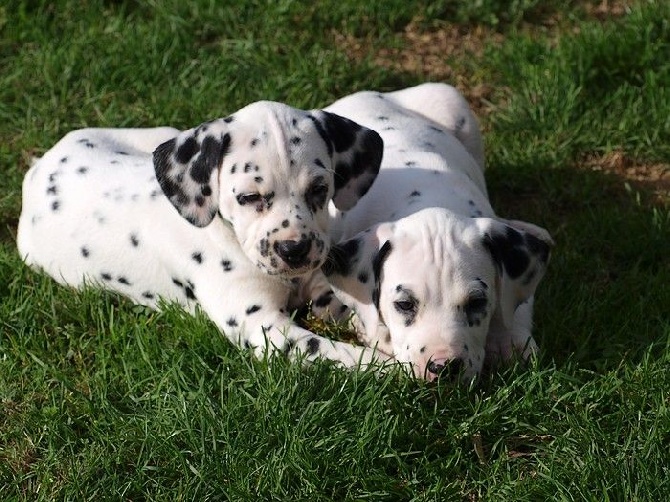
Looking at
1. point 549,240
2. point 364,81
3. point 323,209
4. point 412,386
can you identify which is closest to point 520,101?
point 364,81

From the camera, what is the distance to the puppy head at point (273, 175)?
6.46 metres

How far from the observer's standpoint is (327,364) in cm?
639

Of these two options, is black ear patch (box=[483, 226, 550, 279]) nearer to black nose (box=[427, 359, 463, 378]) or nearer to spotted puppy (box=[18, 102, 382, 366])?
black nose (box=[427, 359, 463, 378])

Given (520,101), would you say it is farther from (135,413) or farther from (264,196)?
(135,413)

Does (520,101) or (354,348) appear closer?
(354,348)

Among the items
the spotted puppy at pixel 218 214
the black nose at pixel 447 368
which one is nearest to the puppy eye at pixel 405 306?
the black nose at pixel 447 368

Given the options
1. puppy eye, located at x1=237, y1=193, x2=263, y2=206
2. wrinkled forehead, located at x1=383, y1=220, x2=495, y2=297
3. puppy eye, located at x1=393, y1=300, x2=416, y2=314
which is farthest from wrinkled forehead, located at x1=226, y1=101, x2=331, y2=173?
puppy eye, located at x1=393, y1=300, x2=416, y2=314

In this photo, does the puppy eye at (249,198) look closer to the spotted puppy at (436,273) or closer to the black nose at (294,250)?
the black nose at (294,250)

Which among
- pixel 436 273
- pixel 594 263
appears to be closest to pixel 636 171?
pixel 594 263

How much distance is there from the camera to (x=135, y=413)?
6.45 m

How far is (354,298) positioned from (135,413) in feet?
4.54

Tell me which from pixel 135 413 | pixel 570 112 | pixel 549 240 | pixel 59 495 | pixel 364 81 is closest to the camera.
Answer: pixel 59 495

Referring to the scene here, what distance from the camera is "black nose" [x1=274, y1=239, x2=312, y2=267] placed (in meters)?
6.37

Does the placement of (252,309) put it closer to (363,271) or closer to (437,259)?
(363,271)
